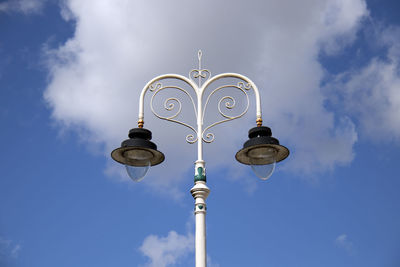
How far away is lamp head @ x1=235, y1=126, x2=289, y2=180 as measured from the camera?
9188 mm

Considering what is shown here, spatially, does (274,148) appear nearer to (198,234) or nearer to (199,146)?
(199,146)

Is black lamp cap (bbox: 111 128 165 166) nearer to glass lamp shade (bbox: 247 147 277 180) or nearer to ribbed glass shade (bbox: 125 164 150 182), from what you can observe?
ribbed glass shade (bbox: 125 164 150 182)

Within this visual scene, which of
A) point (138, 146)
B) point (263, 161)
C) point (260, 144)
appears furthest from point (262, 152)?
point (138, 146)

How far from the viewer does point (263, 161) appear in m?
9.42

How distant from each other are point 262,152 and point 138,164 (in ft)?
7.24

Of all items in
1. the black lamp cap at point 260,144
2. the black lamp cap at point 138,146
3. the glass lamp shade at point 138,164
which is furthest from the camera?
the glass lamp shade at point 138,164

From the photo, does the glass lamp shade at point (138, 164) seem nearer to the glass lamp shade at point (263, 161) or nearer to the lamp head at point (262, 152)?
the lamp head at point (262, 152)

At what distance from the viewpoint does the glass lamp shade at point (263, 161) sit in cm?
934

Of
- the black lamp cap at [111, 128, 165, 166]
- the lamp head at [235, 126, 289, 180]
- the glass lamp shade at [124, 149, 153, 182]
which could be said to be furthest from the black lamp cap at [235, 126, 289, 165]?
the glass lamp shade at [124, 149, 153, 182]

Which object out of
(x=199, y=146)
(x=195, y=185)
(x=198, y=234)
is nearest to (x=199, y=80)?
(x=199, y=146)

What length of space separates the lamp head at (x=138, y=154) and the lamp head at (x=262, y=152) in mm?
1498

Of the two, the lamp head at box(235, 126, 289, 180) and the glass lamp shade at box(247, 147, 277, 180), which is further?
the glass lamp shade at box(247, 147, 277, 180)

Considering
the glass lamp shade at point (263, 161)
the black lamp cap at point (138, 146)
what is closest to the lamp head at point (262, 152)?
the glass lamp shade at point (263, 161)

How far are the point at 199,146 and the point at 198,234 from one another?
1.56 metres
